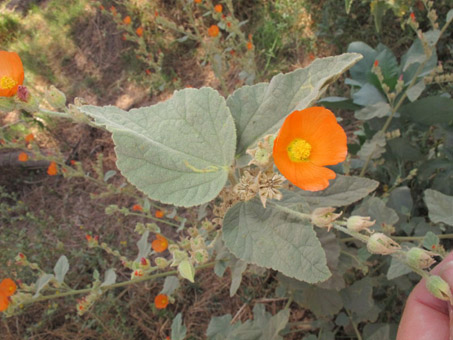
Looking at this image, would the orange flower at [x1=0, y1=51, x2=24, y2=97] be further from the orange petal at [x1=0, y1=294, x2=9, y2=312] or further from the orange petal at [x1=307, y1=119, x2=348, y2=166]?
the orange petal at [x1=0, y1=294, x2=9, y2=312]

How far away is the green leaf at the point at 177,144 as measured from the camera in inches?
31.9

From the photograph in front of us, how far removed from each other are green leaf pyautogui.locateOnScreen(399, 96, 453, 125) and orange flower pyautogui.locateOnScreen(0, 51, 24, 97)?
1588 mm

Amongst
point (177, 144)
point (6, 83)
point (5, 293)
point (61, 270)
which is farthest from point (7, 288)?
point (177, 144)

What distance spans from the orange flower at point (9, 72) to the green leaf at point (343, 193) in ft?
2.89

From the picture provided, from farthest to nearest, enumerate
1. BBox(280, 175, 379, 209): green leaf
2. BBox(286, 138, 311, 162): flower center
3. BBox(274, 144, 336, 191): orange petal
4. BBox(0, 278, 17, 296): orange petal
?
BBox(0, 278, 17, 296): orange petal < BBox(280, 175, 379, 209): green leaf < BBox(286, 138, 311, 162): flower center < BBox(274, 144, 336, 191): orange petal

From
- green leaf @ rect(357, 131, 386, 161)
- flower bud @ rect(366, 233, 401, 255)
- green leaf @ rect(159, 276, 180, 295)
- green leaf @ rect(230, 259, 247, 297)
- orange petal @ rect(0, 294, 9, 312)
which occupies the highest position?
flower bud @ rect(366, 233, 401, 255)

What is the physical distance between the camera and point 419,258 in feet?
2.61

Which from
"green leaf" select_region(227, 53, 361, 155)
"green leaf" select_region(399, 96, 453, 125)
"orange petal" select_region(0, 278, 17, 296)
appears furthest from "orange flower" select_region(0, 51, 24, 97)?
"green leaf" select_region(399, 96, 453, 125)

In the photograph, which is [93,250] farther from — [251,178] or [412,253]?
[412,253]

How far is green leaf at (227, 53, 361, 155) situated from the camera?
0.84 m

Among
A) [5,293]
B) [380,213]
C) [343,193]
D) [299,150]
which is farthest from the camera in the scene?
[5,293]

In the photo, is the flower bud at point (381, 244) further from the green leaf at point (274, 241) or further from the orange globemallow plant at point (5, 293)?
the orange globemallow plant at point (5, 293)

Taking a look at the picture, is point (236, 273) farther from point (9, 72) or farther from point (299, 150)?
point (9, 72)

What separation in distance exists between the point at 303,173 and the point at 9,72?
815mm
